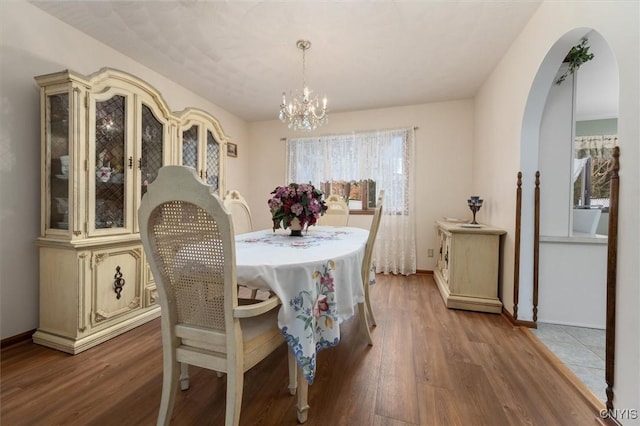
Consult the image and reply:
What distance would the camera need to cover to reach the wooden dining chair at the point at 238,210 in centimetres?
214

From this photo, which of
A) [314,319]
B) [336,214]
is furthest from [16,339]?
[336,214]

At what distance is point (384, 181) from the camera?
12.9 ft

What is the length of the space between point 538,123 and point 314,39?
1953mm

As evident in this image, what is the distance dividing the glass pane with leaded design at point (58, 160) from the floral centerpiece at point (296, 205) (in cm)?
148

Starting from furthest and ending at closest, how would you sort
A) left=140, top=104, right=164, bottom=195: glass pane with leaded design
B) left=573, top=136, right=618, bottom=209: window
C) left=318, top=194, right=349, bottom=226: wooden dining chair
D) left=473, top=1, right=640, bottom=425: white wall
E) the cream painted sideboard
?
left=573, top=136, right=618, bottom=209: window → left=318, top=194, right=349, bottom=226: wooden dining chair → the cream painted sideboard → left=140, top=104, right=164, bottom=195: glass pane with leaded design → left=473, top=1, right=640, bottom=425: white wall

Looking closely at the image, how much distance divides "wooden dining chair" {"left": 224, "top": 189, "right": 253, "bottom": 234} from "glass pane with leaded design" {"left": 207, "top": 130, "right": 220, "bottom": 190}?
87 cm

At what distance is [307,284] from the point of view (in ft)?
3.74

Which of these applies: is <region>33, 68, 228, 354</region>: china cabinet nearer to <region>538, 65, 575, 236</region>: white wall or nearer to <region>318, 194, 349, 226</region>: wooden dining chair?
<region>318, 194, 349, 226</region>: wooden dining chair

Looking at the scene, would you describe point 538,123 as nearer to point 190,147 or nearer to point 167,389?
point 167,389

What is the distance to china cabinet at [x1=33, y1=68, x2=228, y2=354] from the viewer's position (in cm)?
180

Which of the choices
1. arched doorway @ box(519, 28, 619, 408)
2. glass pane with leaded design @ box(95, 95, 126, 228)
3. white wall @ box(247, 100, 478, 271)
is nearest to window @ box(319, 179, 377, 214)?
white wall @ box(247, 100, 478, 271)

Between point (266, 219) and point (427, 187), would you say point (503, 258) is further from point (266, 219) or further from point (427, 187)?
point (266, 219)

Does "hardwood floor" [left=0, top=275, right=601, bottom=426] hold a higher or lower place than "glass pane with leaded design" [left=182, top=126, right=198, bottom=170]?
lower

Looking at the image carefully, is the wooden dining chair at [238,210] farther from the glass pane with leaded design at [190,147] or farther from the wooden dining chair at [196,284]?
the wooden dining chair at [196,284]
